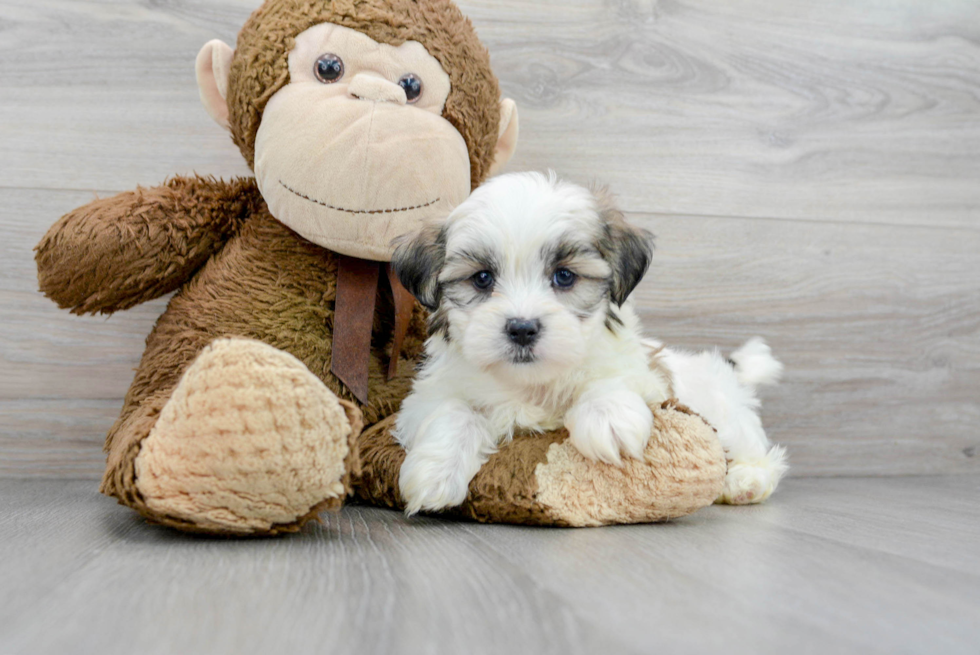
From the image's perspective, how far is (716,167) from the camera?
205 cm

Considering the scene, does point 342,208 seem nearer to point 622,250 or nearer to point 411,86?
point 411,86

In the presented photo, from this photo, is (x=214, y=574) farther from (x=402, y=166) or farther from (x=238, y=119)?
(x=238, y=119)

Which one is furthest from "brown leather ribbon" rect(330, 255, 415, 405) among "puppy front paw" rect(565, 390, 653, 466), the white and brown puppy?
"puppy front paw" rect(565, 390, 653, 466)

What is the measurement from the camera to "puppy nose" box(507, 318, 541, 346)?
1.21 meters

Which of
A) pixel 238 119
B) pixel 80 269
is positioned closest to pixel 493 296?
pixel 238 119

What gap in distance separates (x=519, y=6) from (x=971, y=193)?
1.39 metres

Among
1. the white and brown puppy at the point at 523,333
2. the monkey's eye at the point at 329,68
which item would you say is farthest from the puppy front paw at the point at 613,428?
the monkey's eye at the point at 329,68

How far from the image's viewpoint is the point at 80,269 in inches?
54.0

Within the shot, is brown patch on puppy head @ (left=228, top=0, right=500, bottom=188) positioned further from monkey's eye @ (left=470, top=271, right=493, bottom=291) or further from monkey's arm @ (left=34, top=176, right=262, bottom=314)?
monkey's eye @ (left=470, top=271, right=493, bottom=291)

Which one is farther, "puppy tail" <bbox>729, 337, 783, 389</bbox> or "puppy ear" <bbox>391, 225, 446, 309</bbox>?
"puppy tail" <bbox>729, 337, 783, 389</bbox>

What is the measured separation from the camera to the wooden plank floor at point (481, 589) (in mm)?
727

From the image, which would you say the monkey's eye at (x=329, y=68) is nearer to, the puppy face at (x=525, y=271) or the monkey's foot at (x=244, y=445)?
the puppy face at (x=525, y=271)

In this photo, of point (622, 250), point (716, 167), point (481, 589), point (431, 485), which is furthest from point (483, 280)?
point (716, 167)

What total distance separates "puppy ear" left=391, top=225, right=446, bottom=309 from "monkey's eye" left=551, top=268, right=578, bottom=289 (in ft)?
0.65
